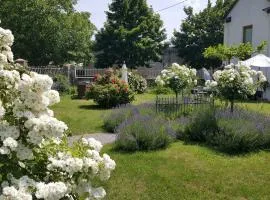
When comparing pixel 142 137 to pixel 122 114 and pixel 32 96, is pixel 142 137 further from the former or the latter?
pixel 32 96

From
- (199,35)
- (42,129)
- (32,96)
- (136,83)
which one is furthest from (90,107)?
(199,35)

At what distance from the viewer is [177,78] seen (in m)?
15.1

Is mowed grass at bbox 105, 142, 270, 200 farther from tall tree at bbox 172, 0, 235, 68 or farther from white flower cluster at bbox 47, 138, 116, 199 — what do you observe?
tall tree at bbox 172, 0, 235, 68

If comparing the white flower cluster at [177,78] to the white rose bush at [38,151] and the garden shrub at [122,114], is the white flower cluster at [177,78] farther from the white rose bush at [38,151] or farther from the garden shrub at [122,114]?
the white rose bush at [38,151]

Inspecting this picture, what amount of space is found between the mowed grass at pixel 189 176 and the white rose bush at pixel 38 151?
3.36 meters

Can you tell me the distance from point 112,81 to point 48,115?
1528 centimetres

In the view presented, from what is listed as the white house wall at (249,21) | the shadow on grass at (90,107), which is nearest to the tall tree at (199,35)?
the white house wall at (249,21)

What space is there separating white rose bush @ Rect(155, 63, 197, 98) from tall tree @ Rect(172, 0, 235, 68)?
81.4 ft

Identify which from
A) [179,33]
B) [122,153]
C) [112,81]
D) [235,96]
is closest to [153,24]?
[179,33]

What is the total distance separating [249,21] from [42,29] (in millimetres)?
14664

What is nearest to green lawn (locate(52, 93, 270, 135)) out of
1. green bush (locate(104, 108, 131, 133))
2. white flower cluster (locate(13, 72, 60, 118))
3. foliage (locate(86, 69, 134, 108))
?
green bush (locate(104, 108, 131, 133))

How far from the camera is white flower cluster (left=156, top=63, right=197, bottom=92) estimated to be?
1515 centimetres

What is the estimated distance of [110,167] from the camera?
3.80m

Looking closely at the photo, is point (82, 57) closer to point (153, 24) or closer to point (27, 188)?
point (153, 24)
